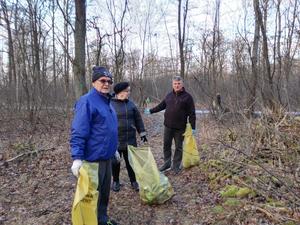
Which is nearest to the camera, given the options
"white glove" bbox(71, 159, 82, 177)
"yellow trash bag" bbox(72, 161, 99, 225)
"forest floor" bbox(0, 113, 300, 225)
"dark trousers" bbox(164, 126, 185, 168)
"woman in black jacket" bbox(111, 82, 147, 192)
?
"yellow trash bag" bbox(72, 161, 99, 225)

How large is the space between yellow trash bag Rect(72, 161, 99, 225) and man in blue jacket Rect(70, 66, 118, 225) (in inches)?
3.9

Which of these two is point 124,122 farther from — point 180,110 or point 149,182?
point 180,110

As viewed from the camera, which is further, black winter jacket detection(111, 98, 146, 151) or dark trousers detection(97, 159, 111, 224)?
black winter jacket detection(111, 98, 146, 151)

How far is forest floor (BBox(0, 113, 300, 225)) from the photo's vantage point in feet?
12.5

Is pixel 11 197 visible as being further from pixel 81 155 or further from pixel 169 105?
pixel 169 105

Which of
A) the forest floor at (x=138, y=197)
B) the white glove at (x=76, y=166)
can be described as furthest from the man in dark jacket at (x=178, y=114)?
the white glove at (x=76, y=166)

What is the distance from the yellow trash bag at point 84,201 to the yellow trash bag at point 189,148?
112 inches

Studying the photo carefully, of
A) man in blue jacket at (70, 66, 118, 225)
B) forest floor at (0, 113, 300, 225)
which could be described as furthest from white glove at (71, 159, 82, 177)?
forest floor at (0, 113, 300, 225)

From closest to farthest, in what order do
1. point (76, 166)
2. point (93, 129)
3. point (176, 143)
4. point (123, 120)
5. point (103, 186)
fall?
1. point (76, 166)
2. point (93, 129)
3. point (103, 186)
4. point (123, 120)
5. point (176, 143)

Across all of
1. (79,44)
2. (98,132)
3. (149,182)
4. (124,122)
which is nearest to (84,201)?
(98,132)

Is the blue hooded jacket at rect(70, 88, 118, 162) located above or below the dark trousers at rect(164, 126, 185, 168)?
above

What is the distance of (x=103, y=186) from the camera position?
3766 millimetres

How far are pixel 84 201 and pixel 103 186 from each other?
0.55 meters

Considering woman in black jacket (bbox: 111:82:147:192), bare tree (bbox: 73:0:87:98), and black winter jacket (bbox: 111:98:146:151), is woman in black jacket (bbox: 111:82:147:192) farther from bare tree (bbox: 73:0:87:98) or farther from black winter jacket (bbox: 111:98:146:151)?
bare tree (bbox: 73:0:87:98)
